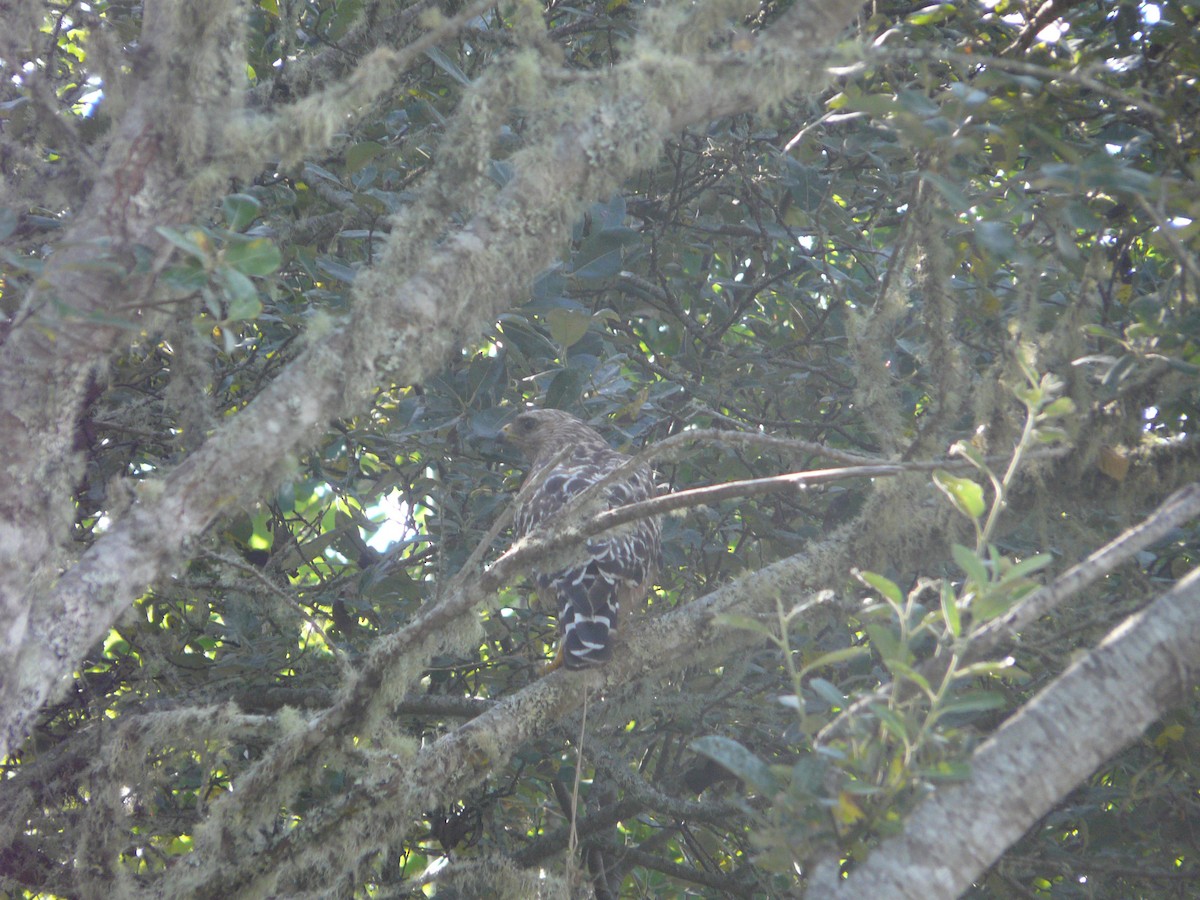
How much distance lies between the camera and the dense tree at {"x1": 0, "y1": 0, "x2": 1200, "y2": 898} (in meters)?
1.72

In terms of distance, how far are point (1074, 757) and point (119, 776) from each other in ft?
6.76

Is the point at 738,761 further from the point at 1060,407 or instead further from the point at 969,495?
the point at 1060,407

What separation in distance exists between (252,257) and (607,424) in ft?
8.23

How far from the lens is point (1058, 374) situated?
2559 millimetres

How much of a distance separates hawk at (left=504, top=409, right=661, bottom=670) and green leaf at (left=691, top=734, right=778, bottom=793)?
Result: 0.81 metres

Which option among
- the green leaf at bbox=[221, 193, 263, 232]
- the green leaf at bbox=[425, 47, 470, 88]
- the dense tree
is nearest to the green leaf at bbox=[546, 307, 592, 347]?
the dense tree

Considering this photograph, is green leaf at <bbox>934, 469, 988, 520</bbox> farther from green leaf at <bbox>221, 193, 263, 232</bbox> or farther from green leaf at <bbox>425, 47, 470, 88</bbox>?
green leaf at <bbox>425, 47, 470, 88</bbox>

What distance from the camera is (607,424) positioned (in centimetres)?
428

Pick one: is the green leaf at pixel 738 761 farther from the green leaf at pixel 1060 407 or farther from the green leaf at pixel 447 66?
the green leaf at pixel 447 66

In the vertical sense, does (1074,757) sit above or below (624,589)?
above

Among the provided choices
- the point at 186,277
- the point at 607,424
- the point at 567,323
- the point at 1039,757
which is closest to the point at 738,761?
the point at 1039,757

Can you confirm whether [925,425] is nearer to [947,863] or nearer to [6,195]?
[947,863]

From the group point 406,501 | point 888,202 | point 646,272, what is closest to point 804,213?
point 888,202

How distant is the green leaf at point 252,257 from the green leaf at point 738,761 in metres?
1.09
